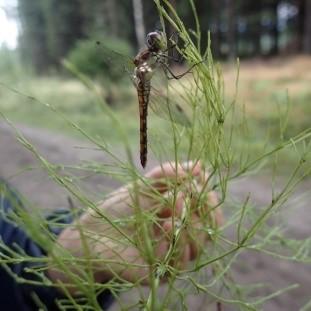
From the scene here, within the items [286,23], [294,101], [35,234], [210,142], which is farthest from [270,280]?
[286,23]

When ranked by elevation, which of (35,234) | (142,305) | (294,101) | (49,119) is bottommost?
(49,119)

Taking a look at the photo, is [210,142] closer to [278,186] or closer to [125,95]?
[278,186]

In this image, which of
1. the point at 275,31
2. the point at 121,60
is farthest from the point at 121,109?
the point at 121,60

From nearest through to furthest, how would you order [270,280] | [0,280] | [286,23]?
[0,280] < [270,280] < [286,23]

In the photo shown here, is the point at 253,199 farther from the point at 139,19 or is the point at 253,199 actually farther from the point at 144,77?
the point at 139,19

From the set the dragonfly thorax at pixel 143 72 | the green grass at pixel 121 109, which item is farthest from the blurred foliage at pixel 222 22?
the dragonfly thorax at pixel 143 72

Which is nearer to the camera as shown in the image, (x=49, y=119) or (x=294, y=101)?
(x=294, y=101)
